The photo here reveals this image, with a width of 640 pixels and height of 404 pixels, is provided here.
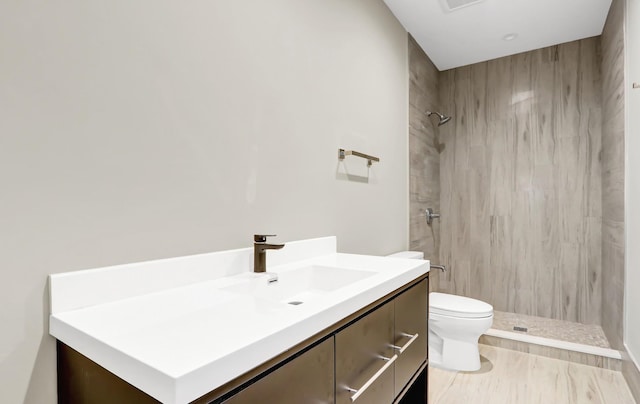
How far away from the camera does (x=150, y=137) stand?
96cm

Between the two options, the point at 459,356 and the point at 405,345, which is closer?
the point at 405,345

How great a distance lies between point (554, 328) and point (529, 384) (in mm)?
880

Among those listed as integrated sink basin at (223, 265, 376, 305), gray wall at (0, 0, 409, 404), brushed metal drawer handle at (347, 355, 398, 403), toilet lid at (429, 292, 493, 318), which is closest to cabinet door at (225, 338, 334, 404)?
brushed metal drawer handle at (347, 355, 398, 403)

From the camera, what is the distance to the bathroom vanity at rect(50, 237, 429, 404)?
544 millimetres

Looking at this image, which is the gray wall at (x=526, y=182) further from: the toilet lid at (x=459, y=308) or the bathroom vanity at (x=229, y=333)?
the bathroom vanity at (x=229, y=333)

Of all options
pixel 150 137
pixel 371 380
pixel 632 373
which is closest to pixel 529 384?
pixel 632 373

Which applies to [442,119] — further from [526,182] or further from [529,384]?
[529,384]

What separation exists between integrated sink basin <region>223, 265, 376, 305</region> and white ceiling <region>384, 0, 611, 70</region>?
6.41 ft

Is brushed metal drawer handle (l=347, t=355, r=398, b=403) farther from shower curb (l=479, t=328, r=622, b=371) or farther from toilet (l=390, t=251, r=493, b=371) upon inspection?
shower curb (l=479, t=328, r=622, b=371)

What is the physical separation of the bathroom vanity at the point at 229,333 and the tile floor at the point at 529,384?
975mm

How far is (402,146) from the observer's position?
8.55ft

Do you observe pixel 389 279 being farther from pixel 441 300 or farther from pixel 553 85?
pixel 553 85

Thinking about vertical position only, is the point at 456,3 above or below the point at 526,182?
above

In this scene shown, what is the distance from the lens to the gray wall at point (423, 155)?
279 cm
